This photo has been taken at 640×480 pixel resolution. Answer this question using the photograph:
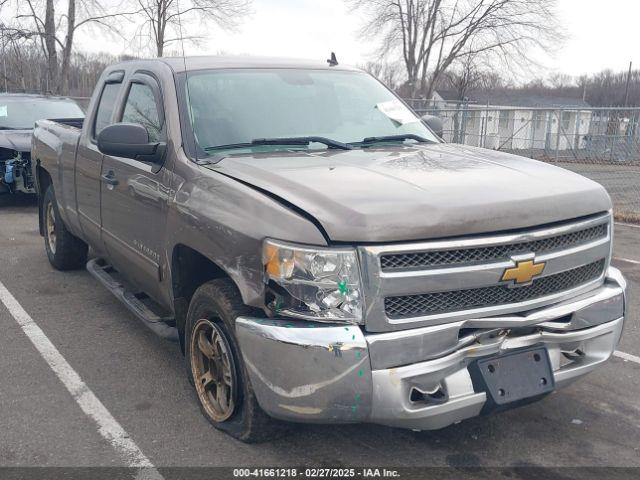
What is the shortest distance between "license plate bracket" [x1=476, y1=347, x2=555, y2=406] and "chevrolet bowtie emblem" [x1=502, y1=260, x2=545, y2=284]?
1.04 ft

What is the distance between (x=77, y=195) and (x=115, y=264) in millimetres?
890

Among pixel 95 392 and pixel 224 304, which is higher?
pixel 224 304

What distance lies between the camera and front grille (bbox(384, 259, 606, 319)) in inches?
105

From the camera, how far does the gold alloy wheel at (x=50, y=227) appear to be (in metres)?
6.44

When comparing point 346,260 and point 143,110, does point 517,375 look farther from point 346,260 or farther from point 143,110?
point 143,110

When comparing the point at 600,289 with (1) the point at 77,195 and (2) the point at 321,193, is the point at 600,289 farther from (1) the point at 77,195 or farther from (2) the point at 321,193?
(1) the point at 77,195

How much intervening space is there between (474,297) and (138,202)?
7.02 ft

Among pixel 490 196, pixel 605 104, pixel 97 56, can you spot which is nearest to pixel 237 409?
pixel 490 196

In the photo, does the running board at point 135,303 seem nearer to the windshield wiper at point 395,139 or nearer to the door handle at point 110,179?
the door handle at point 110,179

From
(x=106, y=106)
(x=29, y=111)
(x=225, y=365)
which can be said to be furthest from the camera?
(x=29, y=111)

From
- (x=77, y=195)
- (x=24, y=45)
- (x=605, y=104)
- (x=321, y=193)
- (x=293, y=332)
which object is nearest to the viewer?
(x=293, y=332)

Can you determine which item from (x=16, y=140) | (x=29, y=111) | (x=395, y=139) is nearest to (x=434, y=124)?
(x=395, y=139)

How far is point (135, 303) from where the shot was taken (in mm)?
4383

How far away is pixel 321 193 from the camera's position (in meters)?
2.79
